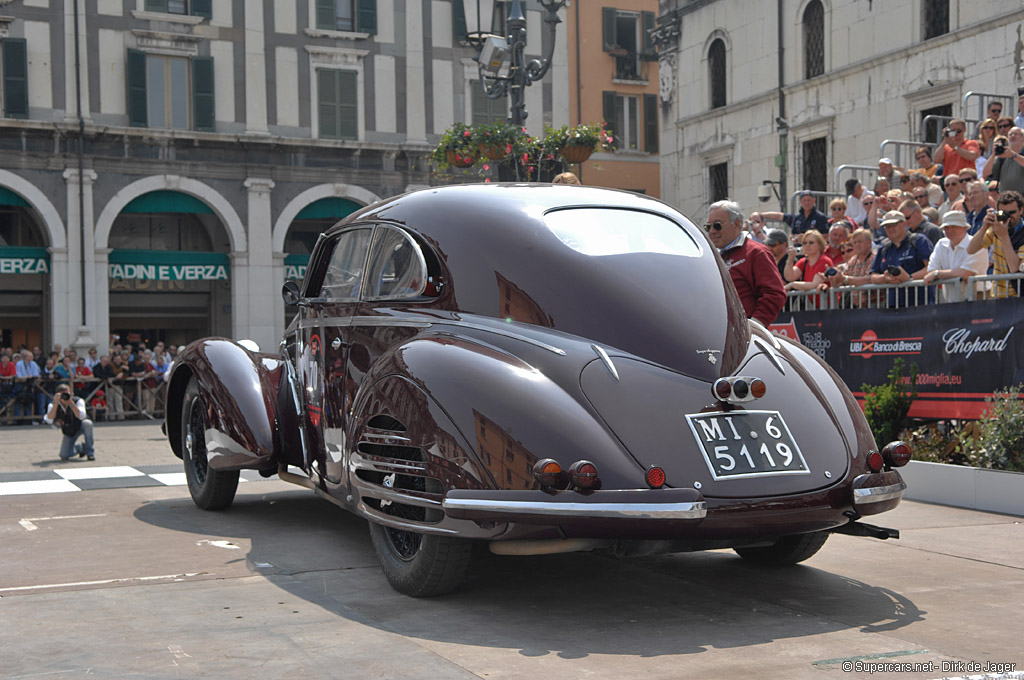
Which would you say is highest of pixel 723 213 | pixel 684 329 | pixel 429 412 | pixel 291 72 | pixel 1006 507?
pixel 291 72

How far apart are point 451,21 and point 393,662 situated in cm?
3166

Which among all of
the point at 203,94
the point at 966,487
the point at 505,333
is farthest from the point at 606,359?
the point at 203,94

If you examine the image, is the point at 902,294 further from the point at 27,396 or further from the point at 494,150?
the point at 27,396

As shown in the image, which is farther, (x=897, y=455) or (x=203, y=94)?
(x=203, y=94)

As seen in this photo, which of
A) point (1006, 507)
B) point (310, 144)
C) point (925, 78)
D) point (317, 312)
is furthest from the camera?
point (310, 144)

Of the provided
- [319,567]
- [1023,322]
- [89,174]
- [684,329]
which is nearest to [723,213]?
[684,329]

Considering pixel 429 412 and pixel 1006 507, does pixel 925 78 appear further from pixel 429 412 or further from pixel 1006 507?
pixel 429 412

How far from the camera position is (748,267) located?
24.4 ft

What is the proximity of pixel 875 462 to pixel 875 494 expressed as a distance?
0.22 meters

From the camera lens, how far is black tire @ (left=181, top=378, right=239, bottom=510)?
823 cm

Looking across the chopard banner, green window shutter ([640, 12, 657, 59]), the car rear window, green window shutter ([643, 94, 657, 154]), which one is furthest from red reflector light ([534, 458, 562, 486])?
green window shutter ([640, 12, 657, 59])

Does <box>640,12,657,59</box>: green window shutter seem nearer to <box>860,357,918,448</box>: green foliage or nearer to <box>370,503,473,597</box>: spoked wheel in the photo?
<box>860,357,918,448</box>: green foliage

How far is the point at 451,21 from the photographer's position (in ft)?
113

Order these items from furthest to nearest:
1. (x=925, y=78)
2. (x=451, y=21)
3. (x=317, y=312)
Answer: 1. (x=451, y=21)
2. (x=925, y=78)
3. (x=317, y=312)
